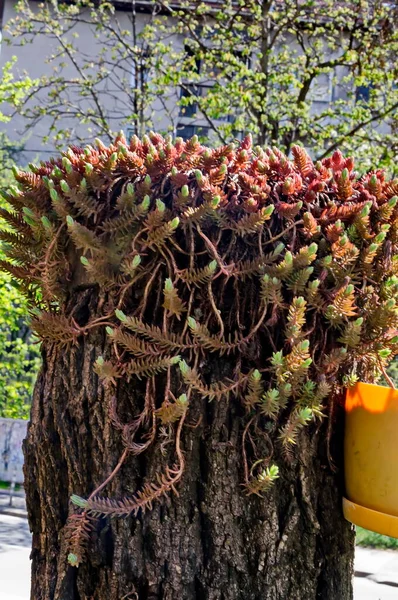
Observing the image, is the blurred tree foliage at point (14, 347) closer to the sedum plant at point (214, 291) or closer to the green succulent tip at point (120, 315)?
the sedum plant at point (214, 291)

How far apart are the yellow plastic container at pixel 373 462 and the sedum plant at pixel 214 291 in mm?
79

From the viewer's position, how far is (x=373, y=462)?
184 cm

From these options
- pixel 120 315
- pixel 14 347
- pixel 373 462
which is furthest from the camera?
pixel 14 347

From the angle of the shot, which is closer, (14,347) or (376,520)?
(376,520)

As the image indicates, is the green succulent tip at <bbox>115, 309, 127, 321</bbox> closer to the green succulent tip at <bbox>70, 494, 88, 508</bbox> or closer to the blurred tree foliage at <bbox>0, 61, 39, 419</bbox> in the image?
the green succulent tip at <bbox>70, 494, 88, 508</bbox>

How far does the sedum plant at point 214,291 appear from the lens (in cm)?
176

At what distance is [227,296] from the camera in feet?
6.06

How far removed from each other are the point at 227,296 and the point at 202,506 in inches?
20.8

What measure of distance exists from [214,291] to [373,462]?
0.59 m

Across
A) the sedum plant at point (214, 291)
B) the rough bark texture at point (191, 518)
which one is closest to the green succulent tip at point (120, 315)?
the sedum plant at point (214, 291)

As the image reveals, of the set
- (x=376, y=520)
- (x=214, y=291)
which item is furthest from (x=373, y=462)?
(x=214, y=291)

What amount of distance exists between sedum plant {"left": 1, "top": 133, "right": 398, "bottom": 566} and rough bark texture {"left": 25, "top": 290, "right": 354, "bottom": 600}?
0.10ft

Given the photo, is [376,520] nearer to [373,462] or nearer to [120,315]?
[373,462]

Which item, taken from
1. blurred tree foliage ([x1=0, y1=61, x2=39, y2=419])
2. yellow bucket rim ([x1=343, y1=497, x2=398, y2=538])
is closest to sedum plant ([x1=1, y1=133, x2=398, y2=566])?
yellow bucket rim ([x1=343, y1=497, x2=398, y2=538])
